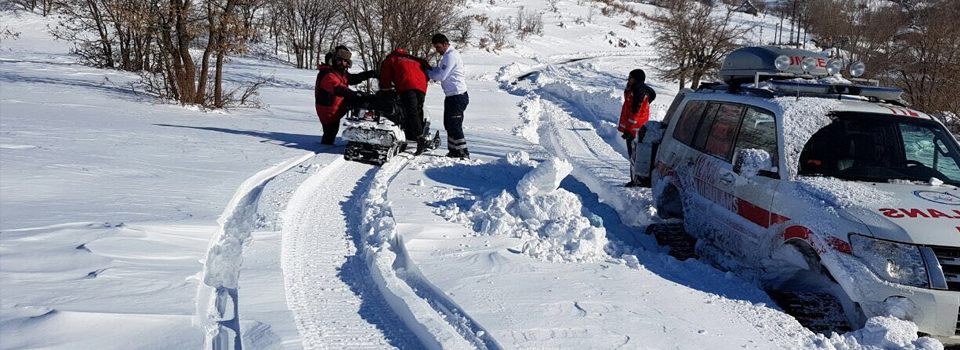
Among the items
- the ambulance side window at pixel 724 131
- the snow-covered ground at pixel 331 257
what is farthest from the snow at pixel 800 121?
the snow-covered ground at pixel 331 257

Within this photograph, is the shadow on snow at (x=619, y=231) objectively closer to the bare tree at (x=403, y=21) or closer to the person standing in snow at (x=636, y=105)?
the person standing in snow at (x=636, y=105)

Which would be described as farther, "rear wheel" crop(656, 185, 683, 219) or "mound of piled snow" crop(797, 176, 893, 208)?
"rear wheel" crop(656, 185, 683, 219)

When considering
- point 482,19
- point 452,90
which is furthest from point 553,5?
point 452,90

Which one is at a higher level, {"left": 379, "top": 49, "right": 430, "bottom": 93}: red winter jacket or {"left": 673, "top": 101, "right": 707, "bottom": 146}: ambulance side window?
{"left": 379, "top": 49, "right": 430, "bottom": 93}: red winter jacket

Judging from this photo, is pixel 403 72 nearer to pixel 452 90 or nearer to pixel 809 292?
pixel 452 90

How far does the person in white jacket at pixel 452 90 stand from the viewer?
1035 centimetres

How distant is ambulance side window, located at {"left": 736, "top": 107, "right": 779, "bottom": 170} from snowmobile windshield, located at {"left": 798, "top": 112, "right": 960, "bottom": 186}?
264mm

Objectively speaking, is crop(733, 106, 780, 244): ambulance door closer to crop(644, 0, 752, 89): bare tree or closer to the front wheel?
the front wheel

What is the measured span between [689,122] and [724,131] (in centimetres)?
83

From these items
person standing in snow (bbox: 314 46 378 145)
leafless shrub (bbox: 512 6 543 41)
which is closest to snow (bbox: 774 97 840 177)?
person standing in snow (bbox: 314 46 378 145)

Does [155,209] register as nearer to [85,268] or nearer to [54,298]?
[85,268]

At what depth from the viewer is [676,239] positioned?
22.0ft

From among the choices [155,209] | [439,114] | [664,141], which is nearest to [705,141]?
[664,141]

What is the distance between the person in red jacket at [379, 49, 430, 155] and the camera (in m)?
10.4
